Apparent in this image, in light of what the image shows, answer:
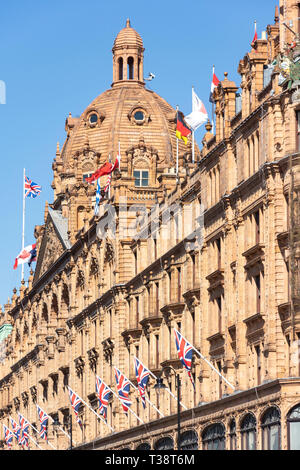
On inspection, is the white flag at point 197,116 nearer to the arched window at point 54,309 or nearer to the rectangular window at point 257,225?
the rectangular window at point 257,225

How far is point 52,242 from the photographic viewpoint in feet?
445

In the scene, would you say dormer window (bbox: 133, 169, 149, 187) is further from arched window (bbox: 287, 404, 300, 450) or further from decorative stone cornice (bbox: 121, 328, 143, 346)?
arched window (bbox: 287, 404, 300, 450)

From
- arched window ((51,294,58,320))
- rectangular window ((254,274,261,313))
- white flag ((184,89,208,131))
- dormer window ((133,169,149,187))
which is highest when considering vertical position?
dormer window ((133,169,149,187))

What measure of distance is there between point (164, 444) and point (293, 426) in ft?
80.3

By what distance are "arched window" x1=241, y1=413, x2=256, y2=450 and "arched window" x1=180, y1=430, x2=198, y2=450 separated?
9287 millimetres

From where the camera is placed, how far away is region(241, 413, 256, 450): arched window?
71.2 m

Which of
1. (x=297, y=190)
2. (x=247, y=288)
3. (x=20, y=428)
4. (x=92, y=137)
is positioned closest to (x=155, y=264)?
(x=247, y=288)

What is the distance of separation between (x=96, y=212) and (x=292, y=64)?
161 feet

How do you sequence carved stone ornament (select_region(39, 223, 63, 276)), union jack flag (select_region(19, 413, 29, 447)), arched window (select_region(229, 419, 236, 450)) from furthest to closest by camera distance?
carved stone ornament (select_region(39, 223, 63, 276))
union jack flag (select_region(19, 413, 29, 447))
arched window (select_region(229, 419, 236, 450))

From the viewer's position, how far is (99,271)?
112 m

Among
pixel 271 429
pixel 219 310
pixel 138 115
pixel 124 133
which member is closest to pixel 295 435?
pixel 271 429

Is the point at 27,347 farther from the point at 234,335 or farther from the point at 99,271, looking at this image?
the point at 234,335

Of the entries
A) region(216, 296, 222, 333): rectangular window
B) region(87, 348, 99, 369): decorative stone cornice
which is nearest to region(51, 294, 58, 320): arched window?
region(87, 348, 99, 369): decorative stone cornice

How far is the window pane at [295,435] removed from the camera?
216 ft
